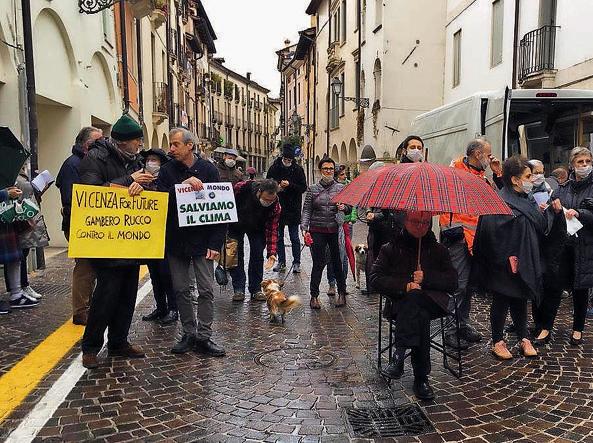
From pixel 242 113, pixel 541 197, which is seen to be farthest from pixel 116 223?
pixel 242 113

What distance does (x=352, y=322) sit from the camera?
19.8 feet

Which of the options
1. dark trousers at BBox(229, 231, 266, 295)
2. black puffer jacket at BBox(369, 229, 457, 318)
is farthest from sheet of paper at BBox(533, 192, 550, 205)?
dark trousers at BBox(229, 231, 266, 295)

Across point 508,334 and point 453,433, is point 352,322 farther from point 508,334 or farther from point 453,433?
point 453,433

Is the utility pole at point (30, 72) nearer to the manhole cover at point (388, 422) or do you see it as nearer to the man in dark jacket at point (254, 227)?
the man in dark jacket at point (254, 227)

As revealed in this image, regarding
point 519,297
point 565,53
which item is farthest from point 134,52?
point 519,297

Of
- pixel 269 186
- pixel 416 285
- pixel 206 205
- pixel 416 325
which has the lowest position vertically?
pixel 416 325

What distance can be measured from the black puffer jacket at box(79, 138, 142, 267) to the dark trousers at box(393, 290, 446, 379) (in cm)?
225

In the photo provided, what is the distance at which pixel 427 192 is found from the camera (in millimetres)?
3416

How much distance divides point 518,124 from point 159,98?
16264 mm

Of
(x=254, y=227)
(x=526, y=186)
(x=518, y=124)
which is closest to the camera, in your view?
(x=526, y=186)

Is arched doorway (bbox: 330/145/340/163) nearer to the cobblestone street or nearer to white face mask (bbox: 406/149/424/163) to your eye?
white face mask (bbox: 406/149/424/163)

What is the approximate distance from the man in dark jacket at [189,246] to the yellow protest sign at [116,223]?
0.55ft

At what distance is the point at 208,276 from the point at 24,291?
10.4 feet

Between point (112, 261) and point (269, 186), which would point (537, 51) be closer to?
point (269, 186)
